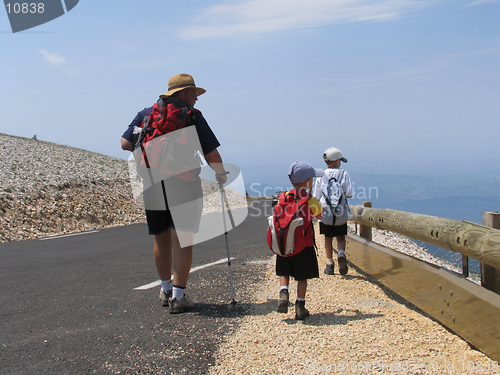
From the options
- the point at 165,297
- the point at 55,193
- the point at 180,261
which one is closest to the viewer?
the point at 180,261

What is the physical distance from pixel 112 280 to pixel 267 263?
102 inches

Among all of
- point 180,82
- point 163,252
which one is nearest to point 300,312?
point 163,252

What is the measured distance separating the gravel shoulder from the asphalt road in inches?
9.0

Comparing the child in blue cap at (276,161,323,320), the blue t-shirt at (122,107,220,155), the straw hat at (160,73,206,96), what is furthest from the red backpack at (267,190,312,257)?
the straw hat at (160,73,206,96)

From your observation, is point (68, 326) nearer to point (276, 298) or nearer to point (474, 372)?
point (276, 298)

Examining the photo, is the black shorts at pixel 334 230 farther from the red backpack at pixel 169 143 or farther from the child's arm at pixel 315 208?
the red backpack at pixel 169 143

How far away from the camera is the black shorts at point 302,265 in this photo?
13.5 ft

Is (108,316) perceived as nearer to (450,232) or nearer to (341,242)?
(450,232)

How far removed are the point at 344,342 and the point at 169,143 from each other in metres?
2.34

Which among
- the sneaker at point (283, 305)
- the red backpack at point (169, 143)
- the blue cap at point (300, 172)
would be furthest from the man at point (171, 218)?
the sneaker at point (283, 305)

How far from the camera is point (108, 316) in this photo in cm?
410

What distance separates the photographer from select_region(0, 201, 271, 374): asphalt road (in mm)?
3066

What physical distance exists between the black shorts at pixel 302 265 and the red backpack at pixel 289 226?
0.32 ft

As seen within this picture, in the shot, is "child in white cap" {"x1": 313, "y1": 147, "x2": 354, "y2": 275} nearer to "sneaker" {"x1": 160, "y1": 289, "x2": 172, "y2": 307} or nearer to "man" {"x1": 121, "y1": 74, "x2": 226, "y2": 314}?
"man" {"x1": 121, "y1": 74, "x2": 226, "y2": 314}
